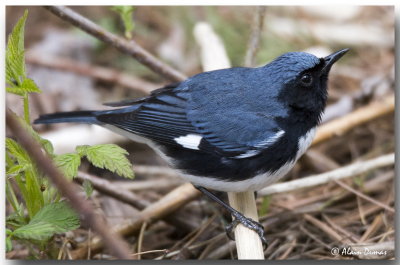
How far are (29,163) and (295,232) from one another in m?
1.39

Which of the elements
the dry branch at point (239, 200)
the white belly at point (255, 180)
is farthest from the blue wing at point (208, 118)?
the dry branch at point (239, 200)

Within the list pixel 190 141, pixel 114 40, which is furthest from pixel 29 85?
pixel 114 40

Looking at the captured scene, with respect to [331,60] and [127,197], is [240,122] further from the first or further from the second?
[127,197]

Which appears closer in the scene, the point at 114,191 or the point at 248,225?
the point at 248,225

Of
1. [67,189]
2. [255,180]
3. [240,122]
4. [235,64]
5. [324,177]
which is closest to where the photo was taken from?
[67,189]

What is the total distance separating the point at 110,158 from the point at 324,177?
48.2 inches

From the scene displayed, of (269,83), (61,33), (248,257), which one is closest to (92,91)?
(61,33)

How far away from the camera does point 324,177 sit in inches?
112

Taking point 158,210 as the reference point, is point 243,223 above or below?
below

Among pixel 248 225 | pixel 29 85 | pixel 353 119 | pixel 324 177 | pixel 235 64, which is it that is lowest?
pixel 248 225

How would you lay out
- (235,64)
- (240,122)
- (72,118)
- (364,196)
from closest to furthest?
(240,122) → (72,118) → (364,196) → (235,64)

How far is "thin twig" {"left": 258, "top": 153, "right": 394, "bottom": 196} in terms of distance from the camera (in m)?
2.81

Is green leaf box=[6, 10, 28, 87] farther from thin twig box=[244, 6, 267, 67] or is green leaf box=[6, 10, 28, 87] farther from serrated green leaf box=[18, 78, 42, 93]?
thin twig box=[244, 6, 267, 67]
